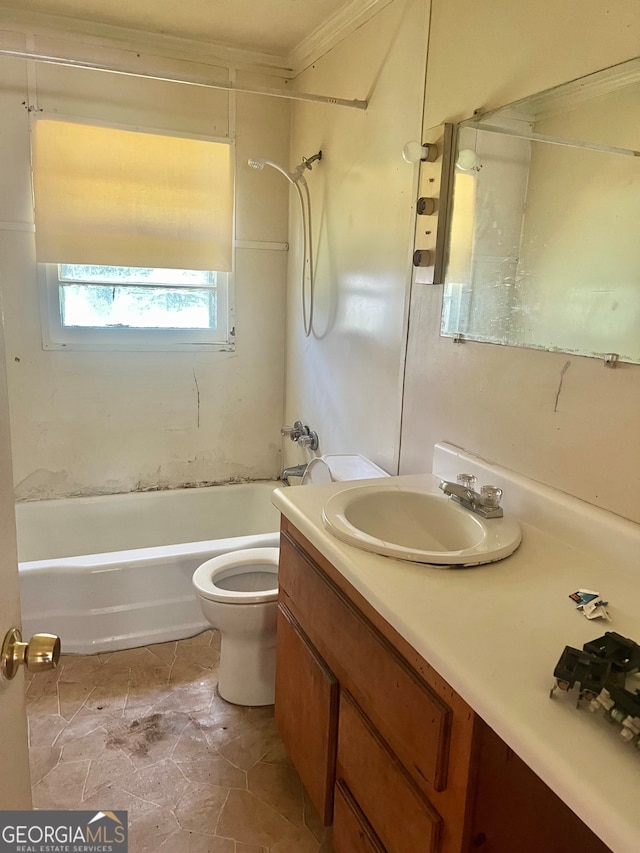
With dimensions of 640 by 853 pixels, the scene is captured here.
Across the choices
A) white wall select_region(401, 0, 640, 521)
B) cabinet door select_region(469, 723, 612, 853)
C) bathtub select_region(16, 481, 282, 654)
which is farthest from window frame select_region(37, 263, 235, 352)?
cabinet door select_region(469, 723, 612, 853)

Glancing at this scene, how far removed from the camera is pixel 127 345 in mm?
2801

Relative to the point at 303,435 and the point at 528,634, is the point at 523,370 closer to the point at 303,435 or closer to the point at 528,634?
the point at 528,634

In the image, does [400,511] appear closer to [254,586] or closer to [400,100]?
[254,586]

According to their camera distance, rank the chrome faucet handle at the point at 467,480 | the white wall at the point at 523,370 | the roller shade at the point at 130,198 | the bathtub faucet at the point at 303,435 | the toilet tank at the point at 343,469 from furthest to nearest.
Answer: the bathtub faucet at the point at 303,435, the roller shade at the point at 130,198, the toilet tank at the point at 343,469, the chrome faucet handle at the point at 467,480, the white wall at the point at 523,370

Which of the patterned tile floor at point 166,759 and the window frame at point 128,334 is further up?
the window frame at point 128,334

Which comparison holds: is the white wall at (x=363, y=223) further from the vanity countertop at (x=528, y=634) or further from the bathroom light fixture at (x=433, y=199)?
the vanity countertop at (x=528, y=634)

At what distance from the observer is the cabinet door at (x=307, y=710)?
1354mm

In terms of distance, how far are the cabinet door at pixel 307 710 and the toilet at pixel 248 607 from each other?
262 mm

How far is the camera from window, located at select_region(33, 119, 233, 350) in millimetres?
2498

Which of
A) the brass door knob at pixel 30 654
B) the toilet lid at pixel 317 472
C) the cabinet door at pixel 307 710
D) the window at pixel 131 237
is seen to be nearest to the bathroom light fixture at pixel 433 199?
the toilet lid at pixel 317 472

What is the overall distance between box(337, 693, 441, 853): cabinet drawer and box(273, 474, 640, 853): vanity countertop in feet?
0.97

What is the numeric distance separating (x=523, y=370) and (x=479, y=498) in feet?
1.08

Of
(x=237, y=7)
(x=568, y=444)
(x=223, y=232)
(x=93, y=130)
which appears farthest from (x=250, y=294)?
(x=568, y=444)

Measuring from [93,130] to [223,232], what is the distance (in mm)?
672
